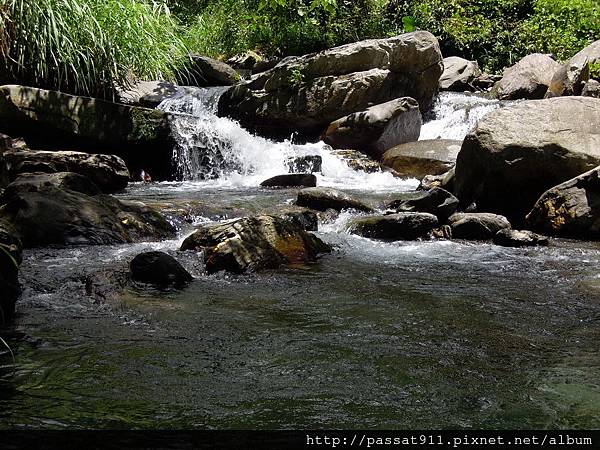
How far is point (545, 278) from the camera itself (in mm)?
5098

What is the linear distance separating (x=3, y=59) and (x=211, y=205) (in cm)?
412

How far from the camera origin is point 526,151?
23.8ft

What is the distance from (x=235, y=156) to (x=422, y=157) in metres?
3.23

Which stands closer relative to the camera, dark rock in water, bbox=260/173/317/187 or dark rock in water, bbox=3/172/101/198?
dark rock in water, bbox=3/172/101/198

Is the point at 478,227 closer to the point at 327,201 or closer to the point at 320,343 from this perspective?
the point at 327,201

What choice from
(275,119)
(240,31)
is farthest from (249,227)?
(240,31)

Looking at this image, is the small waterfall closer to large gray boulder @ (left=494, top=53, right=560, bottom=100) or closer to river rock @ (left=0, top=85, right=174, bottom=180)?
large gray boulder @ (left=494, top=53, right=560, bottom=100)

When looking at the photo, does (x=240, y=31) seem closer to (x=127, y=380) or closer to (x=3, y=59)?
(x=3, y=59)

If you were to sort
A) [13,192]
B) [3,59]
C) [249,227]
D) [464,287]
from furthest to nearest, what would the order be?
[3,59] → [13,192] → [249,227] → [464,287]

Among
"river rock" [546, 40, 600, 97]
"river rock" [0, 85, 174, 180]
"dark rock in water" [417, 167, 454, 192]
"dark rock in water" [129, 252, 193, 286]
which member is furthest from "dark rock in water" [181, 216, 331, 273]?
"river rock" [546, 40, 600, 97]

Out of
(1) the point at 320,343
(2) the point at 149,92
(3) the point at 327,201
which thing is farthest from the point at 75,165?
(1) the point at 320,343

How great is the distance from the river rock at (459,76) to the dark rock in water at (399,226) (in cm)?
953

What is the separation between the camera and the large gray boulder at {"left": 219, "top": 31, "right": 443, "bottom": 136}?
12.5 meters

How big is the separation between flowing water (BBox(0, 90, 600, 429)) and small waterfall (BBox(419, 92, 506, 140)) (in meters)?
6.91
